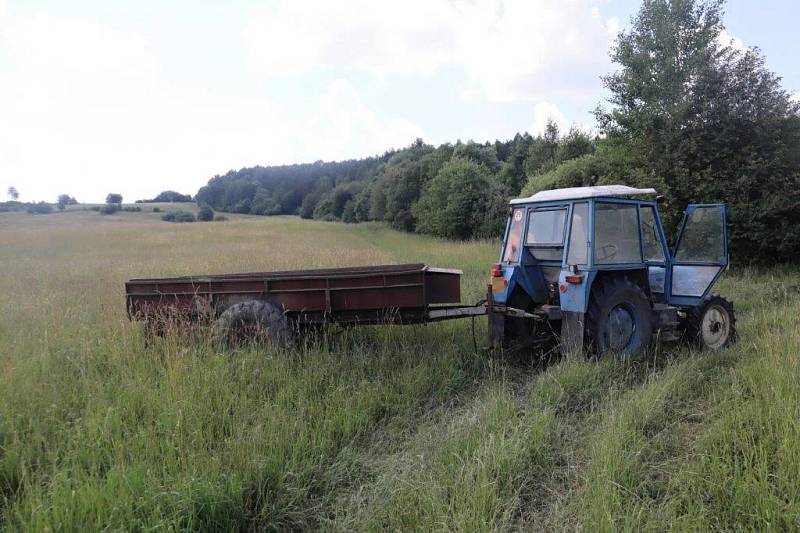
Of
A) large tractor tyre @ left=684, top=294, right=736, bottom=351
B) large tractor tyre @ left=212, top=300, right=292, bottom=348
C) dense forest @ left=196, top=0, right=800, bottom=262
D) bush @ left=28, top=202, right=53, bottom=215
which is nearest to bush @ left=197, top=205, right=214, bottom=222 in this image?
bush @ left=28, top=202, right=53, bottom=215

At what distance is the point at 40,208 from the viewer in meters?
42.1

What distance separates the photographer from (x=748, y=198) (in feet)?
36.8

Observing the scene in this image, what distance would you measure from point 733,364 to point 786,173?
864 centimetres

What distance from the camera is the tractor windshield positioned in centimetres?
600

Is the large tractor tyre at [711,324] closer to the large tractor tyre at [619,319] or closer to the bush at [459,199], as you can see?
the large tractor tyre at [619,319]

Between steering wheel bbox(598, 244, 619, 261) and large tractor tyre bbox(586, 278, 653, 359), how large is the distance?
25cm

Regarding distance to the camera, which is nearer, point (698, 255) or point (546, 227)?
point (546, 227)

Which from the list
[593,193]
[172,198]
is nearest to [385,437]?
[593,193]

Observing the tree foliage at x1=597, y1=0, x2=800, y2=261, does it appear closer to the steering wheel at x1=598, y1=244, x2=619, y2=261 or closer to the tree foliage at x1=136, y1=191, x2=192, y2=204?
the steering wheel at x1=598, y1=244, x2=619, y2=261

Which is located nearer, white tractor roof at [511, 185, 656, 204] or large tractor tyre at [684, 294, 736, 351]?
white tractor roof at [511, 185, 656, 204]

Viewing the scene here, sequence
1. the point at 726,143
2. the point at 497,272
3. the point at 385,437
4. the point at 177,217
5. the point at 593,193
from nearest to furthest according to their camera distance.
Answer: the point at 385,437, the point at 593,193, the point at 497,272, the point at 726,143, the point at 177,217

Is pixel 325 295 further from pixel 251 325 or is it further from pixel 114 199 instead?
pixel 114 199

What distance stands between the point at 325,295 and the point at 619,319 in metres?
3.23

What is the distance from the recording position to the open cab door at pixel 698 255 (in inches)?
233
